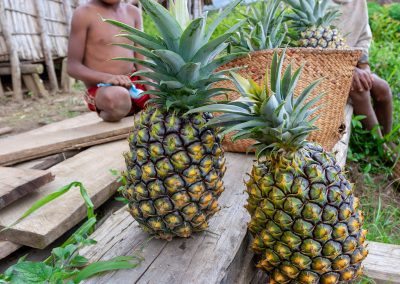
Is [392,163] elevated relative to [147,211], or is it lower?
lower

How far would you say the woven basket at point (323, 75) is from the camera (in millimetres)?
2219

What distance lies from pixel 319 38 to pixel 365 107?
1.38m

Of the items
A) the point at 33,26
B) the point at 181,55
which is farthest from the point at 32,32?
the point at 181,55

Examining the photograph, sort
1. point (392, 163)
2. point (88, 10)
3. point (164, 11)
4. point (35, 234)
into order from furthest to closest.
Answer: point (392, 163) → point (88, 10) → point (35, 234) → point (164, 11)

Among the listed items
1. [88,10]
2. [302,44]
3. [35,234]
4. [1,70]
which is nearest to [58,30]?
[1,70]

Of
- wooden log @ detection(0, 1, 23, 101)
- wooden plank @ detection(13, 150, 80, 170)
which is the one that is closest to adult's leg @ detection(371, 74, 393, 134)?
wooden plank @ detection(13, 150, 80, 170)

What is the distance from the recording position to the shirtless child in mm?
3172

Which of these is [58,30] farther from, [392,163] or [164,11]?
[164,11]

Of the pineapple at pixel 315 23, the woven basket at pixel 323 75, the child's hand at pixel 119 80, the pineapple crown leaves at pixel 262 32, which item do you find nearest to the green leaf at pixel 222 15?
the woven basket at pixel 323 75

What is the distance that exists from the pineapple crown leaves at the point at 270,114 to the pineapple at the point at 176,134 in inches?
3.7

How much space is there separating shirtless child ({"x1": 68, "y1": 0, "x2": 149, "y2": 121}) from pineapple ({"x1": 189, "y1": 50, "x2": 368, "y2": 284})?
1889 millimetres

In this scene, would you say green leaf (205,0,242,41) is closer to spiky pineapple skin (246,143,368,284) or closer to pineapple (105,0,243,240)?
pineapple (105,0,243,240)

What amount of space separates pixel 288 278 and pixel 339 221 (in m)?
0.30

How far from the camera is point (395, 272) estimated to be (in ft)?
6.18
